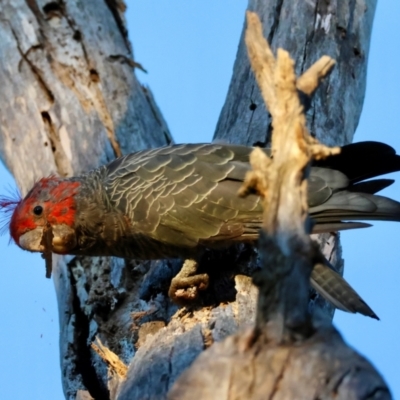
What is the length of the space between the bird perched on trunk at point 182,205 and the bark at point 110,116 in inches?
11.5

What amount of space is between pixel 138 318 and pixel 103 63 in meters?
2.08

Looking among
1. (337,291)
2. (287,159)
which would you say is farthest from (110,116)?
(287,159)

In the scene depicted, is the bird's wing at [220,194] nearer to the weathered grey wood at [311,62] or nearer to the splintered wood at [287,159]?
the weathered grey wood at [311,62]

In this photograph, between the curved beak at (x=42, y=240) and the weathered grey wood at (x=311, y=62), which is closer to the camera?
the curved beak at (x=42, y=240)

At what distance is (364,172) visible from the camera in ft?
13.3

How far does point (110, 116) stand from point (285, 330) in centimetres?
328

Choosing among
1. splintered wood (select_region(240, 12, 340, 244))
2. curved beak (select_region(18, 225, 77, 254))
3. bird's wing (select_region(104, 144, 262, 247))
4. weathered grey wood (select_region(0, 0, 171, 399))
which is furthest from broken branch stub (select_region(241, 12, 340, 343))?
weathered grey wood (select_region(0, 0, 171, 399))

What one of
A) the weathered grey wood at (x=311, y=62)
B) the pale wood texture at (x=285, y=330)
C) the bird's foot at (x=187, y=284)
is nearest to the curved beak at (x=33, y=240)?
the bird's foot at (x=187, y=284)

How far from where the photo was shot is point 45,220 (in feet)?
14.3

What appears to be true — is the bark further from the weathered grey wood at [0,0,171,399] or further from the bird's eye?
the bird's eye

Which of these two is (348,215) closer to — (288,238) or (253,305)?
(253,305)

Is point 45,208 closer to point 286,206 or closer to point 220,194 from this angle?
point 220,194

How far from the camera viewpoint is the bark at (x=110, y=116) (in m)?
4.26

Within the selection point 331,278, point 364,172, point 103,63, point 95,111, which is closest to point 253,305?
point 331,278
